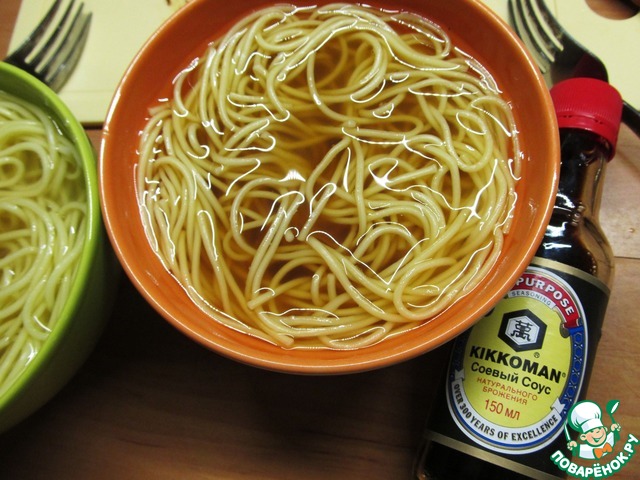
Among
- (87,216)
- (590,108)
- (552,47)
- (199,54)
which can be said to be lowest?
(87,216)

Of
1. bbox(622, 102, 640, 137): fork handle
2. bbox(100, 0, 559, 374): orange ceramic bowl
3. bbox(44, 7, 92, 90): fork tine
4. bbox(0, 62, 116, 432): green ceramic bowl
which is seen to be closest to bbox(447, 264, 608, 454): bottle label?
bbox(100, 0, 559, 374): orange ceramic bowl

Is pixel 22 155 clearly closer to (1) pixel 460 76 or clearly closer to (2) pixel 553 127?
(1) pixel 460 76

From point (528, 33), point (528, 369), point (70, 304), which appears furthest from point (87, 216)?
point (528, 33)

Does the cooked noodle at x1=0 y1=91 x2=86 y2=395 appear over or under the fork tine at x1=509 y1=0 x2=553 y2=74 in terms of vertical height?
under

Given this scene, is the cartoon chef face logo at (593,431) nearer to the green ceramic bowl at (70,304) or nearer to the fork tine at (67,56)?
the green ceramic bowl at (70,304)

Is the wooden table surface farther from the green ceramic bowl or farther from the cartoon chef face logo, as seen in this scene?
the green ceramic bowl

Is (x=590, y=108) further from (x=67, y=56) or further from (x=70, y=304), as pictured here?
(x=67, y=56)

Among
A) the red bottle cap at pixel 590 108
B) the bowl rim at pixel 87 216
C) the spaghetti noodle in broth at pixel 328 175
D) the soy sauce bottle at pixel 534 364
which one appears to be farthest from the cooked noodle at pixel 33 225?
the red bottle cap at pixel 590 108

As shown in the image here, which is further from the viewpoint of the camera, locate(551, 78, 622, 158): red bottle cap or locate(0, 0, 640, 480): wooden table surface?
locate(0, 0, 640, 480): wooden table surface
